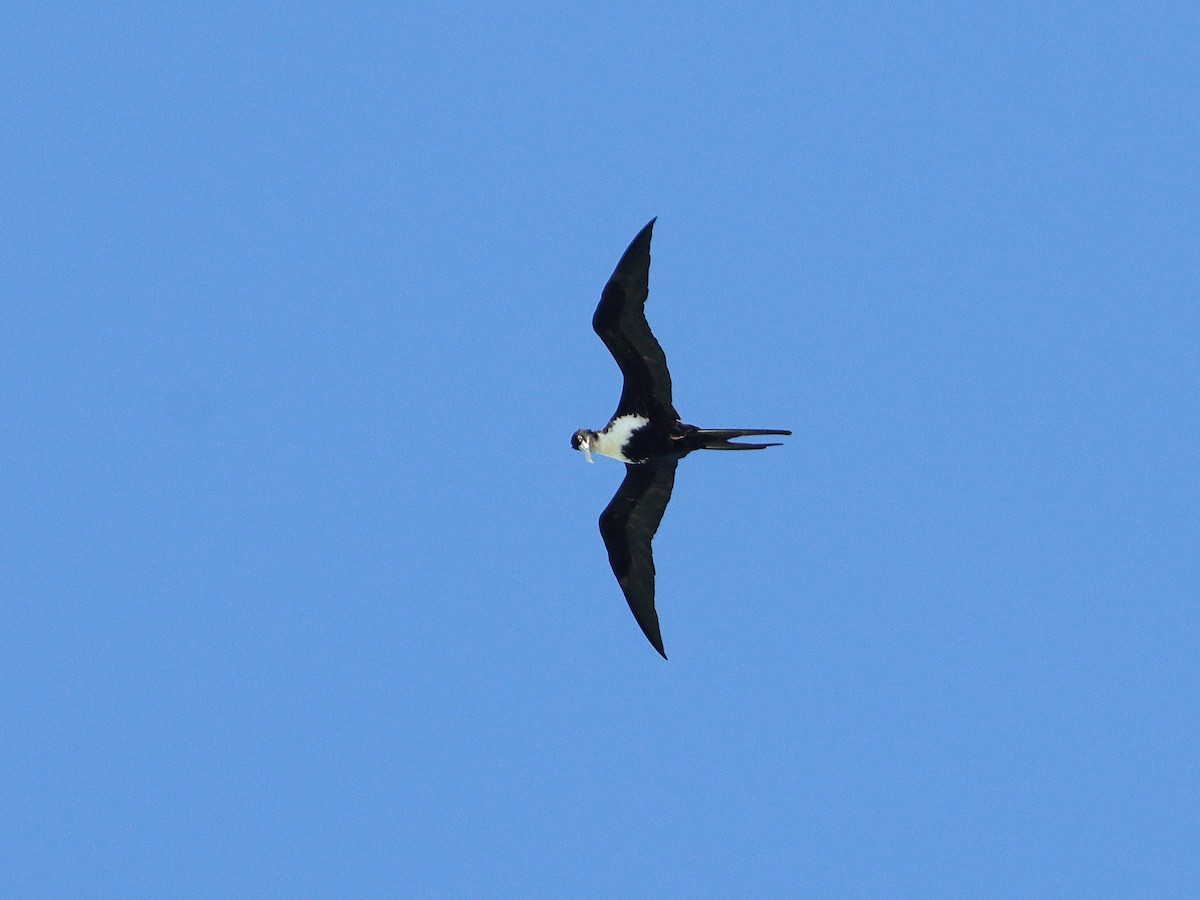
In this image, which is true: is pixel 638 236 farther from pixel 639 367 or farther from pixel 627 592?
pixel 627 592

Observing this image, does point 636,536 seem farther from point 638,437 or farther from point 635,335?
point 635,335

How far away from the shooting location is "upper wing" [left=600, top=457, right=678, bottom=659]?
2341 cm

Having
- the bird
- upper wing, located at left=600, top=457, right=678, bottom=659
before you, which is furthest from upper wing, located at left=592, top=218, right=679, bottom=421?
upper wing, located at left=600, top=457, right=678, bottom=659

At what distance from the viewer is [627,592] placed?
23578mm

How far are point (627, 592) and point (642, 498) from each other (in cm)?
145

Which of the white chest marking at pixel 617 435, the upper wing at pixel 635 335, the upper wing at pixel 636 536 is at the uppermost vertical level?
the upper wing at pixel 635 335

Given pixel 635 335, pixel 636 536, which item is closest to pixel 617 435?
pixel 635 335

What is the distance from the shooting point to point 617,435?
22625 mm

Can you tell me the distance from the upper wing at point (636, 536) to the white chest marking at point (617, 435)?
24.9 inches

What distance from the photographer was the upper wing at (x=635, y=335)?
70.1 ft

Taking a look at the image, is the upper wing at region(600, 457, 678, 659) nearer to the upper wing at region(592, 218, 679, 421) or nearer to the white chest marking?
the white chest marking

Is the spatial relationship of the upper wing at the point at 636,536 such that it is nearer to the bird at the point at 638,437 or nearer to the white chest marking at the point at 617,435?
the bird at the point at 638,437

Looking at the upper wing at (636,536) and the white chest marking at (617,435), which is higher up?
the white chest marking at (617,435)

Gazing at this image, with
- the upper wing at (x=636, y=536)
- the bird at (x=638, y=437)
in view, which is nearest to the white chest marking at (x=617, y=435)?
the bird at (x=638, y=437)
